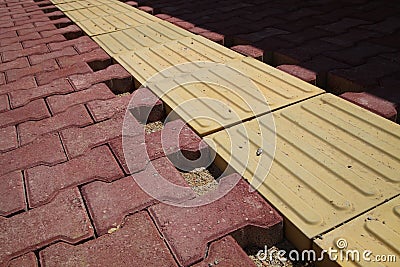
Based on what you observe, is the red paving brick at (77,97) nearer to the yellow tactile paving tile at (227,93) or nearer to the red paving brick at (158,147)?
the yellow tactile paving tile at (227,93)

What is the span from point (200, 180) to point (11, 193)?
30.5 inches

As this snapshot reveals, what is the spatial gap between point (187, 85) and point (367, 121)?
1.04 metres

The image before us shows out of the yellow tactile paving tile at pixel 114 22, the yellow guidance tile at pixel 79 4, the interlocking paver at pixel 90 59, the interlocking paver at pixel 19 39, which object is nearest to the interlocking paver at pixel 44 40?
the interlocking paver at pixel 19 39

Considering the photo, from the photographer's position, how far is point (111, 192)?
1634 millimetres

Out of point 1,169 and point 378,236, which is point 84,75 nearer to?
point 1,169

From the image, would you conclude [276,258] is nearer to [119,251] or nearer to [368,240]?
[368,240]

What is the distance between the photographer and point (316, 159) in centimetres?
171

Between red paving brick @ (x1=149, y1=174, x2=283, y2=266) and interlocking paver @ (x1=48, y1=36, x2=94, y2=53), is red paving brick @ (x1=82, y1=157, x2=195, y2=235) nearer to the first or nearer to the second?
red paving brick @ (x1=149, y1=174, x2=283, y2=266)

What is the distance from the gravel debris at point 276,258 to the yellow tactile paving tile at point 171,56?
1503 millimetres

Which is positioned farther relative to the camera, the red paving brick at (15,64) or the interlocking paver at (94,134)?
the red paving brick at (15,64)

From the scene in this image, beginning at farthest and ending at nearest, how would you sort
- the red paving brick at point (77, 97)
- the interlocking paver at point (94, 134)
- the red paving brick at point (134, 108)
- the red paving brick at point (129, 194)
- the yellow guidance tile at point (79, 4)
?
1. the yellow guidance tile at point (79, 4)
2. the red paving brick at point (77, 97)
3. the red paving brick at point (134, 108)
4. the interlocking paver at point (94, 134)
5. the red paving brick at point (129, 194)

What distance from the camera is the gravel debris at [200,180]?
168 cm

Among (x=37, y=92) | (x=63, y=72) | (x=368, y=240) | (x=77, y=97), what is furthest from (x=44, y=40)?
(x=368, y=240)

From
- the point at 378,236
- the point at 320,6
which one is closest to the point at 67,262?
the point at 378,236
